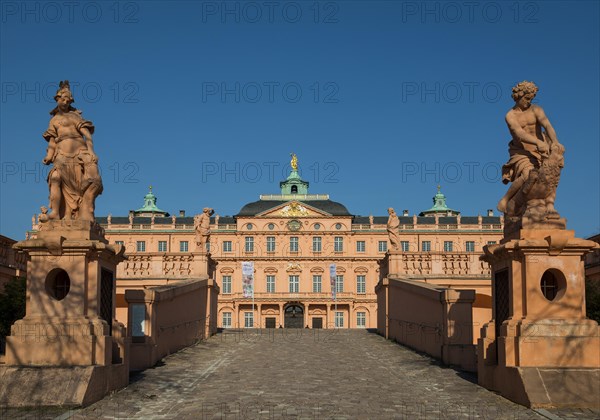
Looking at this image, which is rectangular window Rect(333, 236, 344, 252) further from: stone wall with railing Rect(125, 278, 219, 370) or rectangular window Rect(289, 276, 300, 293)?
stone wall with railing Rect(125, 278, 219, 370)

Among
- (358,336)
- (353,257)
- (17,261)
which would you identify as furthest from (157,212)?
(358,336)

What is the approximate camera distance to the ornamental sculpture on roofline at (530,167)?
11672mm

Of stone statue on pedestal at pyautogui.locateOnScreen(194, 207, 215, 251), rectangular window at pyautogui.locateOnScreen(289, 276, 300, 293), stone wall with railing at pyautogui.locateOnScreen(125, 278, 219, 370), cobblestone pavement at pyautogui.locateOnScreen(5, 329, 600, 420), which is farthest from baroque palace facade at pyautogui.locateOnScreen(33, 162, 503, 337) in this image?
cobblestone pavement at pyautogui.locateOnScreen(5, 329, 600, 420)

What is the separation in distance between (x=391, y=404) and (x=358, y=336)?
13360 millimetres

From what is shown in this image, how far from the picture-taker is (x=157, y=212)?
320ft

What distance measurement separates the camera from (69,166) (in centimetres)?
1192

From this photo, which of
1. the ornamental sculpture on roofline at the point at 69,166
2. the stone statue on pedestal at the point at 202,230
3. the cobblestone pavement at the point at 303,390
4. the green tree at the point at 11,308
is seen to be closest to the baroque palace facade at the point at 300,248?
the green tree at the point at 11,308

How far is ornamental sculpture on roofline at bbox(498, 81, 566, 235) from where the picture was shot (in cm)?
1167

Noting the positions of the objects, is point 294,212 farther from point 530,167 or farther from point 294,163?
point 530,167

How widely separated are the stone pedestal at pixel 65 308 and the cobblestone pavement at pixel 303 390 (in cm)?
79

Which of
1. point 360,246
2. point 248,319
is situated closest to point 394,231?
point 248,319

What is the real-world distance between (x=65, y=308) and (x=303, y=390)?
13.4ft

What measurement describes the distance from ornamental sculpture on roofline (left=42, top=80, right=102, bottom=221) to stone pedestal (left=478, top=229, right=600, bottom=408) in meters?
6.59

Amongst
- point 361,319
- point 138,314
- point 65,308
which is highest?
point 65,308
